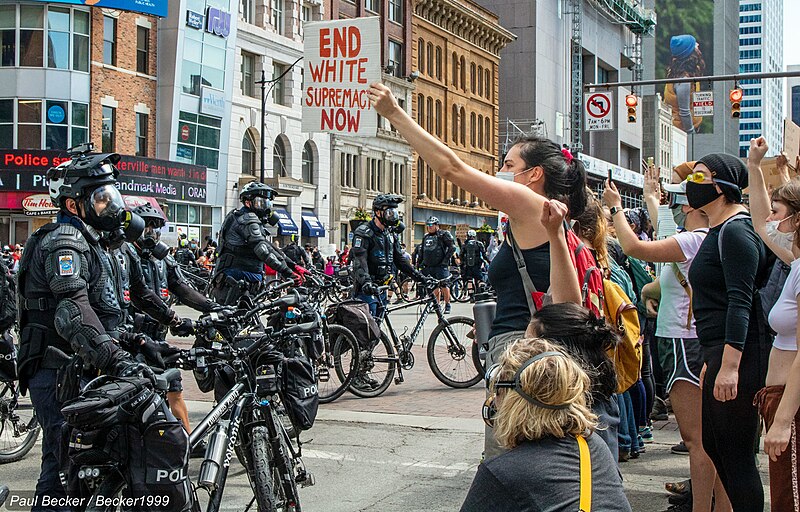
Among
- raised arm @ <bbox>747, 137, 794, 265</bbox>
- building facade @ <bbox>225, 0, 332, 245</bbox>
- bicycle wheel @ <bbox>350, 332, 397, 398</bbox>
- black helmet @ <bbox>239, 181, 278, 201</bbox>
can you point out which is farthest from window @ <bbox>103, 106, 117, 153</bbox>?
raised arm @ <bbox>747, 137, 794, 265</bbox>

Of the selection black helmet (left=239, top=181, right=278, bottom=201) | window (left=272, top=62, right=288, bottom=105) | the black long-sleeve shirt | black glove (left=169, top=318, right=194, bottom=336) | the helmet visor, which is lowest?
black glove (left=169, top=318, right=194, bottom=336)

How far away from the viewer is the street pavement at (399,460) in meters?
6.11

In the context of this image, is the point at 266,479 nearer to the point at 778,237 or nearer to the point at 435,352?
the point at 778,237

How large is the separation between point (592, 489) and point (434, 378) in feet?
28.8

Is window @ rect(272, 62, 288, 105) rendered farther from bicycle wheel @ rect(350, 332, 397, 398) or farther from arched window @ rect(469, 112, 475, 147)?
bicycle wheel @ rect(350, 332, 397, 398)

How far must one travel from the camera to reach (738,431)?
4383 millimetres

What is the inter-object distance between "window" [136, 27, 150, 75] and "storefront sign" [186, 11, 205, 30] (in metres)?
1.68

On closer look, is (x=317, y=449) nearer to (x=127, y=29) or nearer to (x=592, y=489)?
(x=592, y=489)

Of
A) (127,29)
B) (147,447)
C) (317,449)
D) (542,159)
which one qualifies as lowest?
(317,449)

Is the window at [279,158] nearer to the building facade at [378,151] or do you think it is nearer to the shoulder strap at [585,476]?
the building facade at [378,151]

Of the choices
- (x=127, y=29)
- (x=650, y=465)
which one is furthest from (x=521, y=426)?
(x=127, y=29)

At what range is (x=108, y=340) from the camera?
4.55 metres

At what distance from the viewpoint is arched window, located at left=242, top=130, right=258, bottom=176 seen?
45.2 meters

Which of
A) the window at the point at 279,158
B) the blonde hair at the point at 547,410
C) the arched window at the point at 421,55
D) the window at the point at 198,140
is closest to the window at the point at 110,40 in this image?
the window at the point at 198,140
